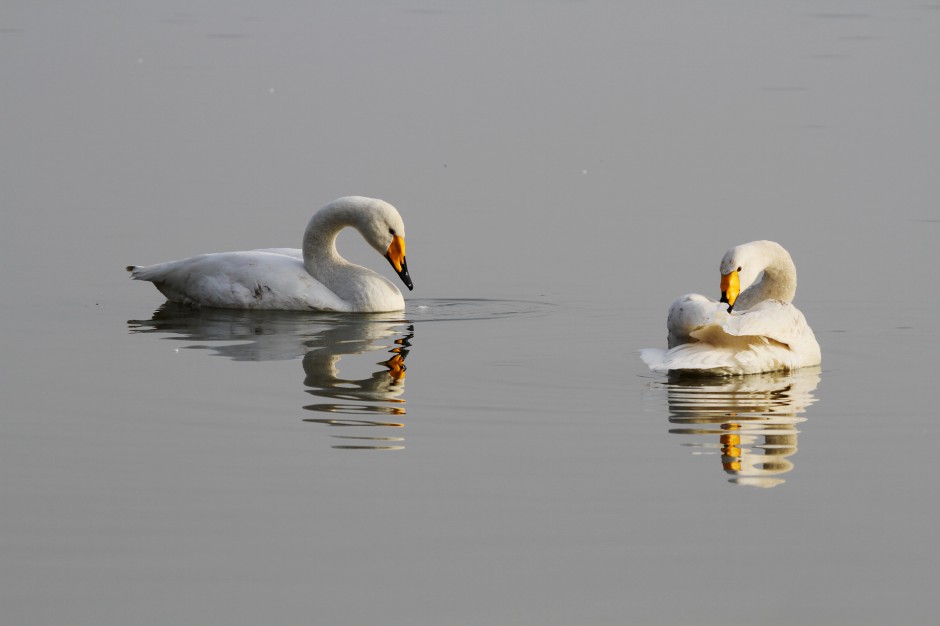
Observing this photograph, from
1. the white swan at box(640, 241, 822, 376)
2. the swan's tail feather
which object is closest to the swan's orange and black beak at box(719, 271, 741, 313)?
the white swan at box(640, 241, 822, 376)

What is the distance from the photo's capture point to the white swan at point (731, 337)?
10.1m

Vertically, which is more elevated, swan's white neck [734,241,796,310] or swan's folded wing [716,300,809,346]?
swan's white neck [734,241,796,310]

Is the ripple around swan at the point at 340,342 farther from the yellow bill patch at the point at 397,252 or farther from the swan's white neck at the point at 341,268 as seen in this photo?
the yellow bill patch at the point at 397,252

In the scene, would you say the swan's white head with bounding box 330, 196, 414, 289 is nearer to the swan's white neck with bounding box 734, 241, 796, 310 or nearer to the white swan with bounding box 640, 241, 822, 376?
the swan's white neck with bounding box 734, 241, 796, 310

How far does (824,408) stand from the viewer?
31.0 feet

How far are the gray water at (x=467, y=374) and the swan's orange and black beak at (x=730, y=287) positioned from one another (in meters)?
0.69

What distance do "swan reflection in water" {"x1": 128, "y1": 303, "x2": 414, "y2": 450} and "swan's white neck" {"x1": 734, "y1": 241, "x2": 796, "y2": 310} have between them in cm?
232

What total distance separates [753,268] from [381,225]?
11.7 feet

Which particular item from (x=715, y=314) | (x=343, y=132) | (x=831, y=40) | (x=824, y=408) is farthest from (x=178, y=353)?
(x=831, y=40)

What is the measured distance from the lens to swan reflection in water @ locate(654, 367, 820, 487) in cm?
800

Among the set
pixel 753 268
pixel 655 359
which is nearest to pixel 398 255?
pixel 753 268

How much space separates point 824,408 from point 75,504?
4.20 meters

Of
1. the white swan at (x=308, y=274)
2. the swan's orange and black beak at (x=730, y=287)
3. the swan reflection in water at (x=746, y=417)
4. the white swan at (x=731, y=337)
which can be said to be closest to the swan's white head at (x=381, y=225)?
the white swan at (x=308, y=274)

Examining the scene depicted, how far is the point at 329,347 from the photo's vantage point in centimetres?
1155
